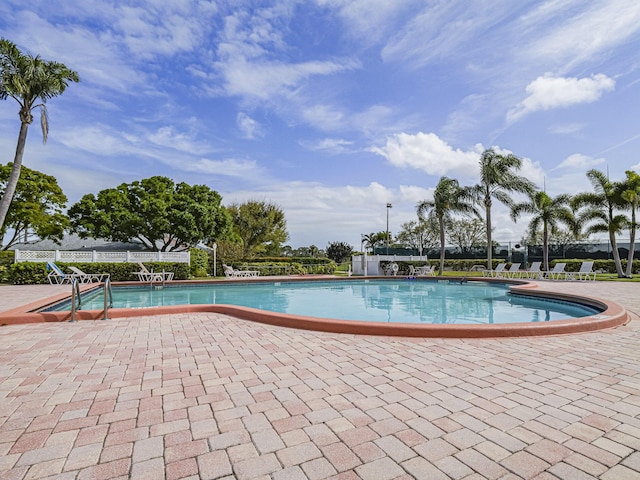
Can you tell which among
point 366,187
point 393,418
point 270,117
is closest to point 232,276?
point 270,117

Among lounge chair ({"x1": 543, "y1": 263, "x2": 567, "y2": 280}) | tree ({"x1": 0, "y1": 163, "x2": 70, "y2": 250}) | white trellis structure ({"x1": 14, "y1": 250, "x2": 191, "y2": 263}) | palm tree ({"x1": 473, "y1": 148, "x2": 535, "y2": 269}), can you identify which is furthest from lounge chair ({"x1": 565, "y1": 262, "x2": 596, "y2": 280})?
tree ({"x1": 0, "y1": 163, "x2": 70, "y2": 250})

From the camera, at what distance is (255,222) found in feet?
112

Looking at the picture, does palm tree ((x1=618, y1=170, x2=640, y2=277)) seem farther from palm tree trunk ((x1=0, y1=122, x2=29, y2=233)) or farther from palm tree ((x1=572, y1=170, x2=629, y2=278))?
palm tree trunk ((x1=0, y1=122, x2=29, y2=233))

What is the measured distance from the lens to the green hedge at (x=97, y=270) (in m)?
14.5

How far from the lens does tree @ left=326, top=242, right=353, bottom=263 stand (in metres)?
37.5

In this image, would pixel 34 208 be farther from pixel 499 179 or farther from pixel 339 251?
pixel 499 179

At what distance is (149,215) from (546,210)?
2567cm

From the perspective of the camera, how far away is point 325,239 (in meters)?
39.9

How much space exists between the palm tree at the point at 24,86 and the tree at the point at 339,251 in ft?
89.9

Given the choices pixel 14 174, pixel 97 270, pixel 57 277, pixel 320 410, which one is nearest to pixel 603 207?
pixel 320 410

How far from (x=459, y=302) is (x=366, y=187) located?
608 inches

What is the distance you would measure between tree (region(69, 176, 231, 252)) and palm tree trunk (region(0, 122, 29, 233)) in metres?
9.98

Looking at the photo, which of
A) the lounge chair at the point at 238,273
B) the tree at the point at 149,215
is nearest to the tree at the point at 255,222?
the tree at the point at 149,215

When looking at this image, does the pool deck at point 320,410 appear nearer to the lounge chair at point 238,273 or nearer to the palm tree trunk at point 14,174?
the palm tree trunk at point 14,174
